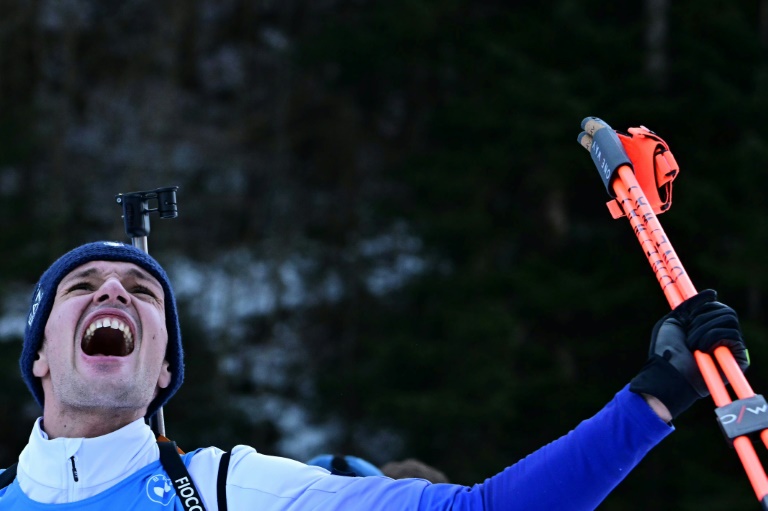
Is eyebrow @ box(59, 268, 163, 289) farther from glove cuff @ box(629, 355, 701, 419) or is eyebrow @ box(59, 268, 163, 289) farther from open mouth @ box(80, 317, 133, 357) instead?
glove cuff @ box(629, 355, 701, 419)

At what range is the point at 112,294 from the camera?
8.13 ft

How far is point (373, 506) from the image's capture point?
2258 mm

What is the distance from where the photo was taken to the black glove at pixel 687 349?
200 centimetres

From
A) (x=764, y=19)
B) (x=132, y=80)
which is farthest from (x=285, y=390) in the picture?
(x=764, y=19)

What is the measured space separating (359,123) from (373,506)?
15151 mm

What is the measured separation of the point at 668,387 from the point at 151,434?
111cm

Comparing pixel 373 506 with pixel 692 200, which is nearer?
pixel 373 506

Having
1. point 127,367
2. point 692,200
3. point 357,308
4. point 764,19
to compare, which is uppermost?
point 764,19

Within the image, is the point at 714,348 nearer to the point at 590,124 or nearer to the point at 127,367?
the point at 590,124

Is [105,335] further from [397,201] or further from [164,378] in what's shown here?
[397,201]

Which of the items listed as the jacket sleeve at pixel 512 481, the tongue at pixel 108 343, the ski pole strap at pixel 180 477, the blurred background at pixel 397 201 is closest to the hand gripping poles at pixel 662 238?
the jacket sleeve at pixel 512 481

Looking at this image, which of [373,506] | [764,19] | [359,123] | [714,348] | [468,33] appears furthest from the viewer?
[359,123]

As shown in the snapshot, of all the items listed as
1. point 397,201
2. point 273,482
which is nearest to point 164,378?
point 273,482

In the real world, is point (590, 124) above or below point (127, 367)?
above
